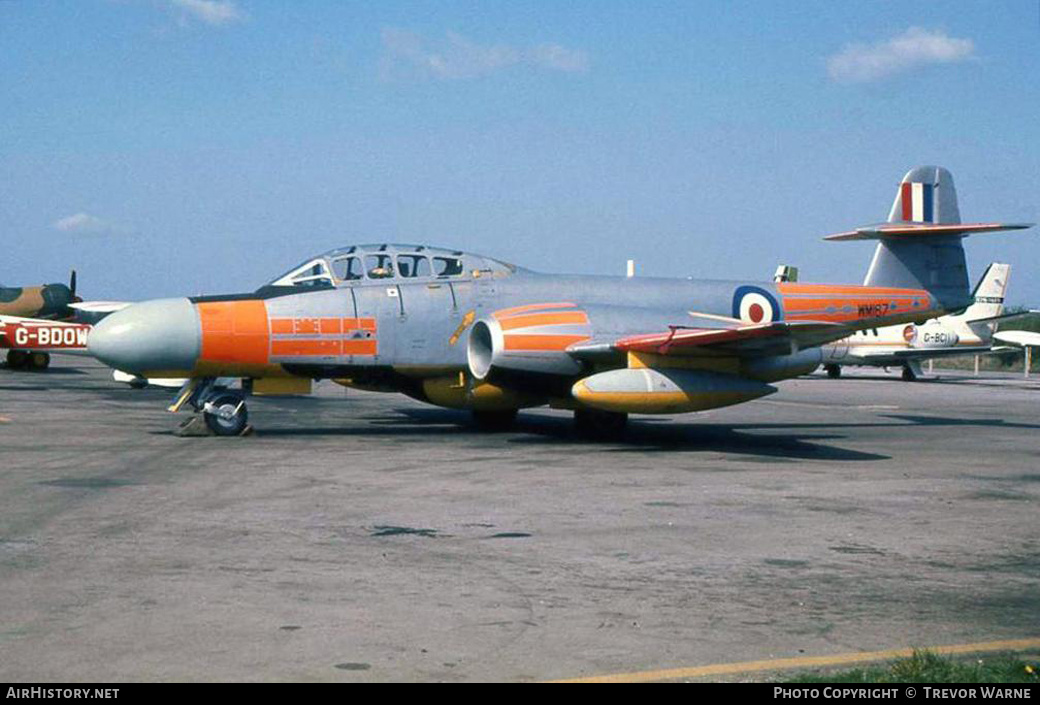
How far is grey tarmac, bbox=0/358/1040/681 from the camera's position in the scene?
229 inches

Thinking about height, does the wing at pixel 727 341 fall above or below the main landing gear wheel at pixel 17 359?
above

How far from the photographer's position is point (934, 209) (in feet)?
71.0

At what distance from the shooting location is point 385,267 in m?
17.7

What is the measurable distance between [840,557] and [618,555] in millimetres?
1618

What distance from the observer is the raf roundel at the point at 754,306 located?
19.3m

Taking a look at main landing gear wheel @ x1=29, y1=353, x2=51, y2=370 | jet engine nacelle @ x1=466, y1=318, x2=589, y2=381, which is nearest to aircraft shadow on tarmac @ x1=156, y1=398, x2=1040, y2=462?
jet engine nacelle @ x1=466, y1=318, x2=589, y2=381

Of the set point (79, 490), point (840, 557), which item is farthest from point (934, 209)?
point (79, 490)

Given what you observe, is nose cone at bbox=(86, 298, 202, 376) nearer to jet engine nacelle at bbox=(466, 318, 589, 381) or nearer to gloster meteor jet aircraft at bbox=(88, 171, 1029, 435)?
gloster meteor jet aircraft at bbox=(88, 171, 1029, 435)

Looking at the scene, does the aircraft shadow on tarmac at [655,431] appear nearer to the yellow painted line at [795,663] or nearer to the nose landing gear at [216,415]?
the nose landing gear at [216,415]

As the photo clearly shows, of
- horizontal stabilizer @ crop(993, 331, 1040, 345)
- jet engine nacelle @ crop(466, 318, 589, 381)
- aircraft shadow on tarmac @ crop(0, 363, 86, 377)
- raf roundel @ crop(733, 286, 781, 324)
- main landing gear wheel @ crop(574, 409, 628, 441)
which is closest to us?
jet engine nacelle @ crop(466, 318, 589, 381)

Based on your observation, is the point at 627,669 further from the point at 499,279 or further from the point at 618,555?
the point at 499,279

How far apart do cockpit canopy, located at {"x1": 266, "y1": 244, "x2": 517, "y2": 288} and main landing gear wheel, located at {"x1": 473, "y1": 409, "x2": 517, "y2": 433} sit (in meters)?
2.52

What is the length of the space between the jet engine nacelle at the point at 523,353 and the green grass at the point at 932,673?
36.6ft

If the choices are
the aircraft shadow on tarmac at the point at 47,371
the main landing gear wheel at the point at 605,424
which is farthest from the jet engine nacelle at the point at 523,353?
the aircraft shadow on tarmac at the point at 47,371
